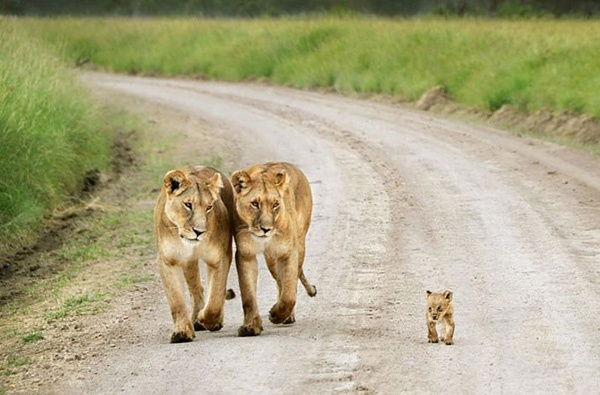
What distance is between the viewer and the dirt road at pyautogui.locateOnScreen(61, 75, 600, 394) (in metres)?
7.77

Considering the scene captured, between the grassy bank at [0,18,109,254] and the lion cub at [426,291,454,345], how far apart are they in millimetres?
6584

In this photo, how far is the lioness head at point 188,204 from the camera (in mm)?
8430

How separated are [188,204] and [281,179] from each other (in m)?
0.64

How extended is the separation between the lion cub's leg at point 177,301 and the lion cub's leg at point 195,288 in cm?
24

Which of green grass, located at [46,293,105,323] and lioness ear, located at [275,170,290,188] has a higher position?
lioness ear, located at [275,170,290,188]

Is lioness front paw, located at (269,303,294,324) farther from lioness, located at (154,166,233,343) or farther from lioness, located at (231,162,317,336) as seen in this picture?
lioness, located at (154,166,233,343)

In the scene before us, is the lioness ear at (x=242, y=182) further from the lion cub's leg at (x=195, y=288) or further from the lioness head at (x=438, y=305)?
the lioness head at (x=438, y=305)

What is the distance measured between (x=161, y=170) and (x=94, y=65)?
1994 centimetres

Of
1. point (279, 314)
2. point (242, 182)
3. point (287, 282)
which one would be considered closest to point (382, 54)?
point (279, 314)

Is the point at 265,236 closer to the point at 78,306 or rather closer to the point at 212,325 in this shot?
the point at 212,325

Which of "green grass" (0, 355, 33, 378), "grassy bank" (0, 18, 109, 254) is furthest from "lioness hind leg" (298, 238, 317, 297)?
"grassy bank" (0, 18, 109, 254)

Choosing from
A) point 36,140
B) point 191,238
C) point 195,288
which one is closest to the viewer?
point 191,238

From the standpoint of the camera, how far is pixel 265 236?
8.57 m

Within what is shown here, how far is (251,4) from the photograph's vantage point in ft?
189
